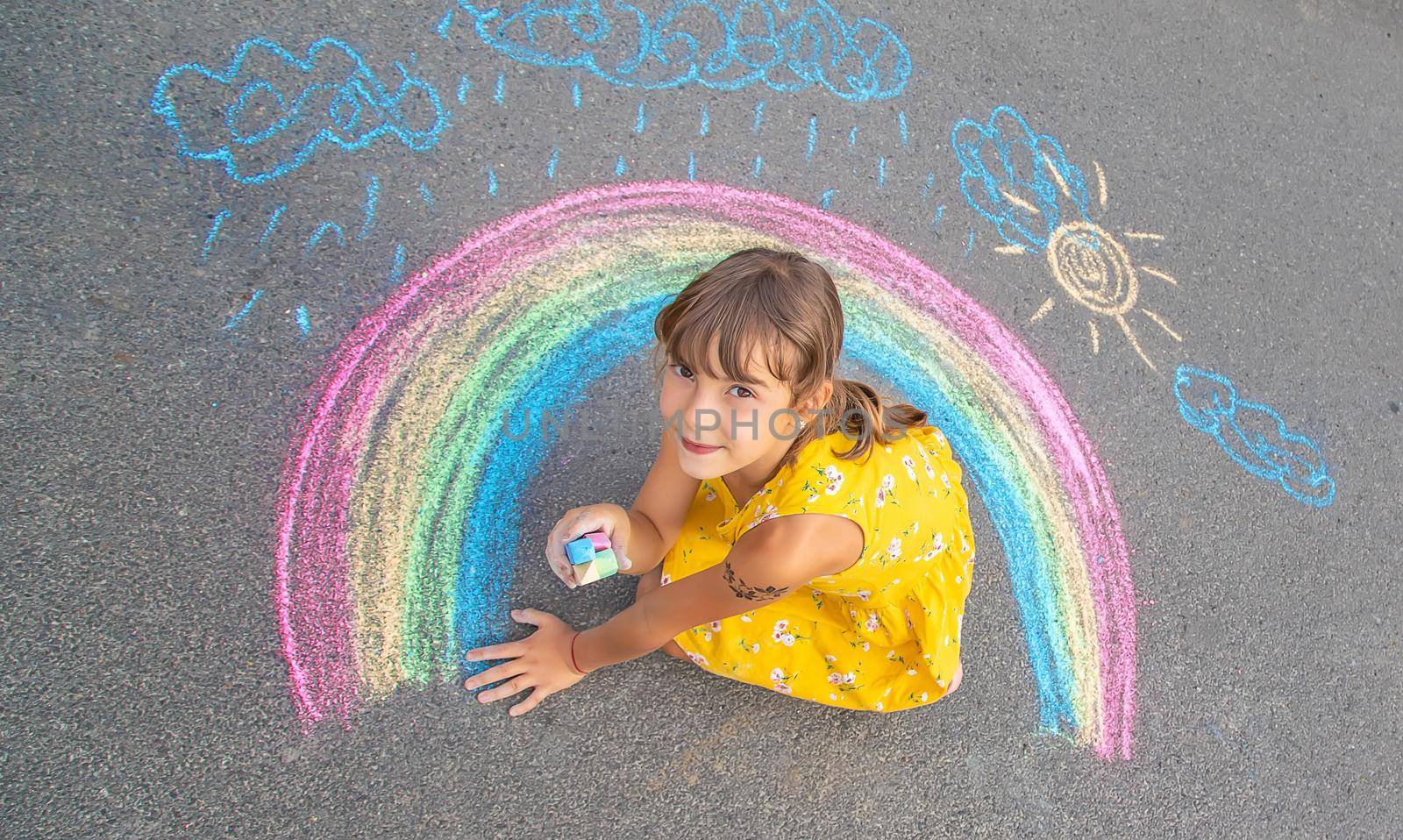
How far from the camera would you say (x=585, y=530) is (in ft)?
6.24

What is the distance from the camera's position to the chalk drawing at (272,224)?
2223mm

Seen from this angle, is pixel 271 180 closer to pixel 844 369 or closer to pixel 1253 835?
pixel 844 369

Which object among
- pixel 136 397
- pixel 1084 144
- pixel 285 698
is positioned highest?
pixel 136 397

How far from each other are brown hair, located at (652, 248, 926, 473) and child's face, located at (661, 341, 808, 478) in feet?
0.07

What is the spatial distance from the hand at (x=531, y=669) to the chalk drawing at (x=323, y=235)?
44.3 inches

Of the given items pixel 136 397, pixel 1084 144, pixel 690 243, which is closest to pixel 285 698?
pixel 136 397

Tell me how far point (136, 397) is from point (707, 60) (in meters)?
1.99

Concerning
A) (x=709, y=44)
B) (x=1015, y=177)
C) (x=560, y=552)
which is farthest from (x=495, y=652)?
(x=1015, y=177)

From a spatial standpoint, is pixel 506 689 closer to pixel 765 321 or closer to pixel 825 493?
pixel 825 493

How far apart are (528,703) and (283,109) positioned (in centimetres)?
174

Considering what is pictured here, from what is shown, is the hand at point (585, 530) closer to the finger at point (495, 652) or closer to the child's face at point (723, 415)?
the finger at point (495, 652)

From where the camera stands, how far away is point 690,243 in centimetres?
261

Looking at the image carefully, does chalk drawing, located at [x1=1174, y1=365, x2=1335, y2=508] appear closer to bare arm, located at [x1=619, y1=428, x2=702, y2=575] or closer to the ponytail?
the ponytail


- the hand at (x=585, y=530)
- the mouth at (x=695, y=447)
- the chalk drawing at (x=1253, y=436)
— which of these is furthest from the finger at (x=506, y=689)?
the chalk drawing at (x=1253, y=436)
